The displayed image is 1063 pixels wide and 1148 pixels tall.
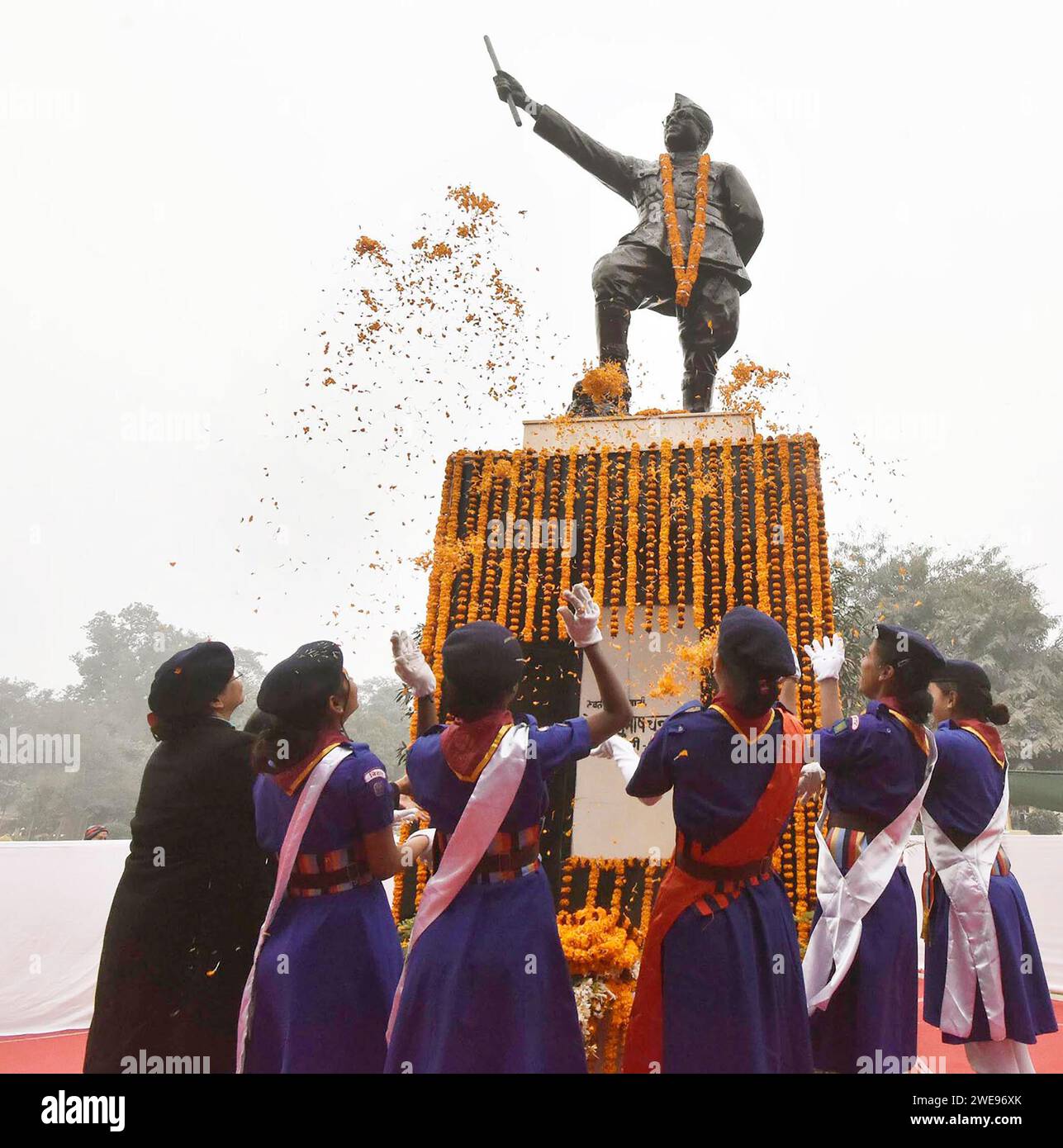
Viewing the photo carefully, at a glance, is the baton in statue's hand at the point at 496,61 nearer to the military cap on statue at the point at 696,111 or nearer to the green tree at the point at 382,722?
the military cap on statue at the point at 696,111

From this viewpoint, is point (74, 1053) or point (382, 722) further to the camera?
point (382, 722)

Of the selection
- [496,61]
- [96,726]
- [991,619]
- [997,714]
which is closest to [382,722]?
[96,726]

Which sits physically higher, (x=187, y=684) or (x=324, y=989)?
(x=187, y=684)

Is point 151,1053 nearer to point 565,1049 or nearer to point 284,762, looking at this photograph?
point 284,762

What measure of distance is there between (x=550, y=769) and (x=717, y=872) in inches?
21.2

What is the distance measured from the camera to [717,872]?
2.35m

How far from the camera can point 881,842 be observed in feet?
9.51

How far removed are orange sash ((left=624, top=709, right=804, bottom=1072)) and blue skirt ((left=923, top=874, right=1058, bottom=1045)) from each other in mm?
1503

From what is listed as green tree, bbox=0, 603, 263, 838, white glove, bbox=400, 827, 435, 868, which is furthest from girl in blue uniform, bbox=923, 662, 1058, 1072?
green tree, bbox=0, 603, 263, 838

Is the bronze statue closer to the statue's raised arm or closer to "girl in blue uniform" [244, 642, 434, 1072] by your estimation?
the statue's raised arm

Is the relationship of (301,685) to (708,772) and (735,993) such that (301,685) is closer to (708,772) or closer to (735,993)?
(708,772)

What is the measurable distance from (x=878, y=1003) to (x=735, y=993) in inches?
33.8
